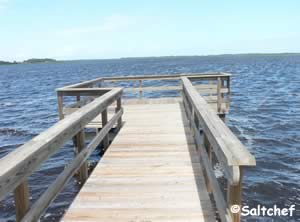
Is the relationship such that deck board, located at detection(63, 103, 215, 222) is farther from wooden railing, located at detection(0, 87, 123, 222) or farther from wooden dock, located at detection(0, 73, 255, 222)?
wooden railing, located at detection(0, 87, 123, 222)

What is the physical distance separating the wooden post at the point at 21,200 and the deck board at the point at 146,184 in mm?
741

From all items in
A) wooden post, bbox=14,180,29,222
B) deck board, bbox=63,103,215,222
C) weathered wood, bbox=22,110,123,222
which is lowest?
deck board, bbox=63,103,215,222

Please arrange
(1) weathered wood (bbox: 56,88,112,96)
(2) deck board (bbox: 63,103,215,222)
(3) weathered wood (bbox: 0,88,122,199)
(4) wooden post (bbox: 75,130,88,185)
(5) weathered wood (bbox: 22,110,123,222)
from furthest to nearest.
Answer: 1. (1) weathered wood (bbox: 56,88,112,96)
2. (4) wooden post (bbox: 75,130,88,185)
3. (2) deck board (bbox: 63,103,215,222)
4. (5) weathered wood (bbox: 22,110,123,222)
5. (3) weathered wood (bbox: 0,88,122,199)

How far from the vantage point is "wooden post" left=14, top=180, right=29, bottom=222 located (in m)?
2.15

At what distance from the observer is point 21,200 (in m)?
2.18

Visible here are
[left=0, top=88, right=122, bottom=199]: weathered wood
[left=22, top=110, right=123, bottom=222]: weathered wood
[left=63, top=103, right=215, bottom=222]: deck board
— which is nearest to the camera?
[left=0, top=88, right=122, bottom=199]: weathered wood

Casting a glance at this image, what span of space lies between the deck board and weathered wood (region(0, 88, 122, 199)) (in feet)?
2.33

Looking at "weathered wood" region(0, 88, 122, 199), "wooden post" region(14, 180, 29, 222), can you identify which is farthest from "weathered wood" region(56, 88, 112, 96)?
"wooden post" region(14, 180, 29, 222)

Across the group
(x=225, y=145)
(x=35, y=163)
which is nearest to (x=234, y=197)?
(x=225, y=145)

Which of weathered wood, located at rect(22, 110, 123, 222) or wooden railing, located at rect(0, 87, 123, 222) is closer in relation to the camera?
wooden railing, located at rect(0, 87, 123, 222)

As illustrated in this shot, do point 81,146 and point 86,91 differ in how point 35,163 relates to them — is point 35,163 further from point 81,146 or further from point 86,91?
point 86,91

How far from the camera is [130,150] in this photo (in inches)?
195

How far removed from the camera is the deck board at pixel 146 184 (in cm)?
296

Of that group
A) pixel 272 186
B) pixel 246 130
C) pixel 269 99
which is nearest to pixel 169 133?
pixel 272 186
